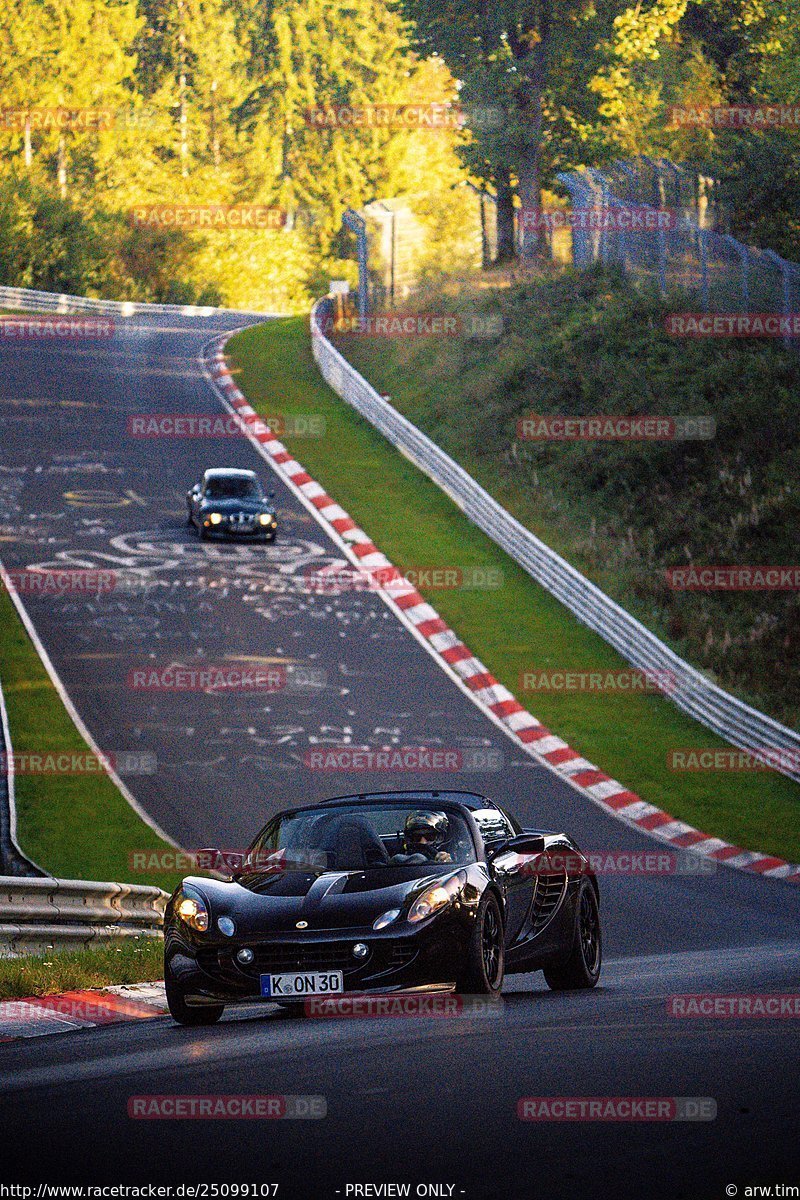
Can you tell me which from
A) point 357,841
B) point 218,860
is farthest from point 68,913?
point 357,841

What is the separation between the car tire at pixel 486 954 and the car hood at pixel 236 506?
22540 millimetres

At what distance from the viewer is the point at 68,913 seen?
12.5 meters

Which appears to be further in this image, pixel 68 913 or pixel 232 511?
pixel 232 511

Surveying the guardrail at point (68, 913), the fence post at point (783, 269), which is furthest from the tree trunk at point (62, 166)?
the guardrail at point (68, 913)

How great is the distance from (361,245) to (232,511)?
1682 centimetres

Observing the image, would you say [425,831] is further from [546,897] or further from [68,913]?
[68,913]

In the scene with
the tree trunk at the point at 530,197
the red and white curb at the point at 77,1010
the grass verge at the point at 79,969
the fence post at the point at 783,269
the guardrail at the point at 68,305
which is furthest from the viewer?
the guardrail at the point at 68,305

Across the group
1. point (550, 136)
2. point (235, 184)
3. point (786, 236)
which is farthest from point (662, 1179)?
point (235, 184)

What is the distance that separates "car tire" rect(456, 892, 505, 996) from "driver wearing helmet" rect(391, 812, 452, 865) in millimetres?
420

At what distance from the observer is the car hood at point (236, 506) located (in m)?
32.1

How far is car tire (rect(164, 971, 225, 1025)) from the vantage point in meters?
9.65

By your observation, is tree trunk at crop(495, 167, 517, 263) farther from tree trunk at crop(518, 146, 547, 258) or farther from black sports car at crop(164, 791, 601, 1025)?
black sports car at crop(164, 791, 601, 1025)

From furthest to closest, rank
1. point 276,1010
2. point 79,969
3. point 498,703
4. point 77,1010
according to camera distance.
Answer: point 498,703 < point 79,969 < point 276,1010 < point 77,1010

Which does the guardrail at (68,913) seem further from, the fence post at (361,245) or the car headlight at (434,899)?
the fence post at (361,245)
